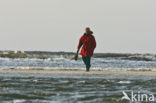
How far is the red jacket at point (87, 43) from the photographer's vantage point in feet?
63.1

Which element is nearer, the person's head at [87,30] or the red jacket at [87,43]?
the person's head at [87,30]

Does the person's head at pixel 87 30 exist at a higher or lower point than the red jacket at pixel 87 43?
higher

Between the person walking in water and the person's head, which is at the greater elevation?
the person's head

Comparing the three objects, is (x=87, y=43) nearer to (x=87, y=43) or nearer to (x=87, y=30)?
(x=87, y=43)

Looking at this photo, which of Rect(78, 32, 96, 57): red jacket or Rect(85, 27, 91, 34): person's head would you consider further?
Rect(78, 32, 96, 57): red jacket

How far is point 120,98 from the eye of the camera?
8.50 metres

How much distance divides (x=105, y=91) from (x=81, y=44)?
960 cm

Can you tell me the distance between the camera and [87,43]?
1923cm

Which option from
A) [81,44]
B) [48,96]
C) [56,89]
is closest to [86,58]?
[81,44]

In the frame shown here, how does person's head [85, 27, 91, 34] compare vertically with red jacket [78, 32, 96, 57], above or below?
above

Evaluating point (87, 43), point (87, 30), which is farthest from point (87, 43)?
point (87, 30)

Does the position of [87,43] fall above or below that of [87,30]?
below

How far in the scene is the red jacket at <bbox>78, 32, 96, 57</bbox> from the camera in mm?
19219

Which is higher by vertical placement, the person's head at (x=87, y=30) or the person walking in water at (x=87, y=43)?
the person's head at (x=87, y=30)
